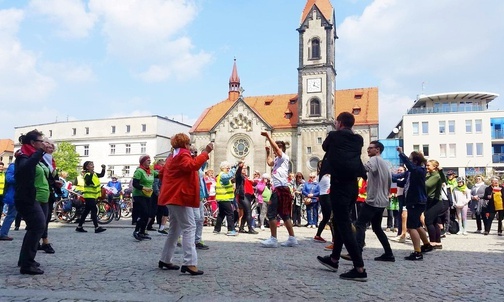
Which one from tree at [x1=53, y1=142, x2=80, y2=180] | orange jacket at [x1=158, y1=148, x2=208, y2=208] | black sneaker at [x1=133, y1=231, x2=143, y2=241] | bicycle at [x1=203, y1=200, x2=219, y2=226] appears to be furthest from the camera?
tree at [x1=53, y1=142, x2=80, y2=180]

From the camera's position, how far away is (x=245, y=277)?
5727 mm

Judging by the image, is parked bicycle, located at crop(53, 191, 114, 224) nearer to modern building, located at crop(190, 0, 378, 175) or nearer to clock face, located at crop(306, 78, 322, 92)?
modern building, located at crop(190, 0, 378, 175)

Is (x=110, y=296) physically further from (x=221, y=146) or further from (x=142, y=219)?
(x=221, y=146)

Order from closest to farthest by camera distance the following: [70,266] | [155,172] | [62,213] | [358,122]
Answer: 1. [70,266]
2. [155,172]
3. [62,213]
4. [358,122]

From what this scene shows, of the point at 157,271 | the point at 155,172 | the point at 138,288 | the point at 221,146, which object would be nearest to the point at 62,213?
the point at 155,172

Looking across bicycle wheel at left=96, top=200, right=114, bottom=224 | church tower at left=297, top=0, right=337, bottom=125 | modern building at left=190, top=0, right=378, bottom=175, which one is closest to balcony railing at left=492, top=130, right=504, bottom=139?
modern building at left=190, top=0, right=378, bottom=175

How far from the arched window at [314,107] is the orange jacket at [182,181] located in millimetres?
48353

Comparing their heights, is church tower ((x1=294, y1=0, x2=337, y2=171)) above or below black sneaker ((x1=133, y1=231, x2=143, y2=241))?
above

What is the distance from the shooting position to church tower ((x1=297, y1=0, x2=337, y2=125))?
2104 inches

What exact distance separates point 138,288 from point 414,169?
Answer: 5.47m

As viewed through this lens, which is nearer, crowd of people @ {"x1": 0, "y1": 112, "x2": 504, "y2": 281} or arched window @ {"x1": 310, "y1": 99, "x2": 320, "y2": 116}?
crowd of people @ {"x1": 0, "y1": 112, "x2": 504, "y2": 281}

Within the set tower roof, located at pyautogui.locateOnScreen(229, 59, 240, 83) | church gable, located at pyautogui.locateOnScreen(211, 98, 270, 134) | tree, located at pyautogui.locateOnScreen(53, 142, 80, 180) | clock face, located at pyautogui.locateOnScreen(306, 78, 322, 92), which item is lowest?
tree, located at pyautogui.locateOnScreen(53, 142, 80, 180)

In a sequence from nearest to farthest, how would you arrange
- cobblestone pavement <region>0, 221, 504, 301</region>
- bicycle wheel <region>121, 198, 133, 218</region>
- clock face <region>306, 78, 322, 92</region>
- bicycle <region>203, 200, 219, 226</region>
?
cobblestone pavement <region>0, 221, 504, 301</region>, bicycle <region>203, 200, 219, 226</region>, bicycle wheel <region>121, 198, 133, 218</region>, clock face <region>306, 78, 322, 92</region>

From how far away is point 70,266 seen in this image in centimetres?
652
